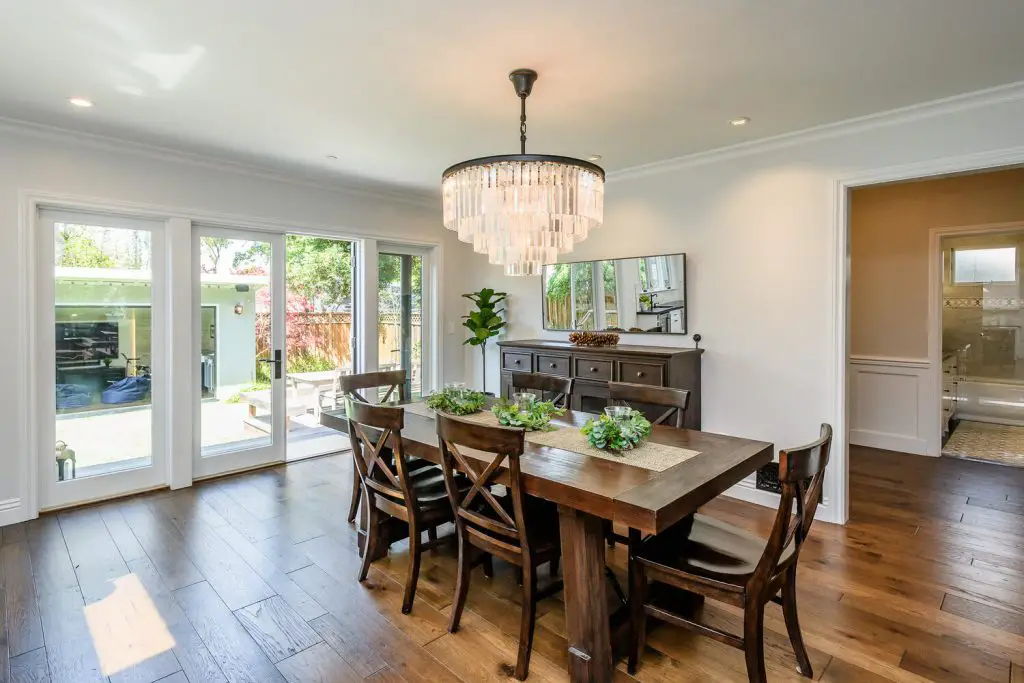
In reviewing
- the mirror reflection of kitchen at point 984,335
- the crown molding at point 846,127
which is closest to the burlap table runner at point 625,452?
the crown molding at point 846,127

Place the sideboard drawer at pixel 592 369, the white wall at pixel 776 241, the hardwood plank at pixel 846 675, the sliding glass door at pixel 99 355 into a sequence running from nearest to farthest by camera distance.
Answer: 1. the hardwood plank at pixel 846 675
2. the white wall at pixel 776 241
3. the sliding glass door at pixel 99 355
4. the sideboard drawer at pixel 592 369

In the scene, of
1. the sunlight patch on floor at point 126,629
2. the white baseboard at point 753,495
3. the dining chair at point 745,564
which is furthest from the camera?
the white baseboard at point 753,495

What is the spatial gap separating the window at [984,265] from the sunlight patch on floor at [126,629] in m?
8.51

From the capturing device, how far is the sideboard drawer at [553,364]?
4.25 meters

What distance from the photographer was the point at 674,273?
4059mm

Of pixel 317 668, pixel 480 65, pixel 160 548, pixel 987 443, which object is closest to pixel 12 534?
pixel 160 548

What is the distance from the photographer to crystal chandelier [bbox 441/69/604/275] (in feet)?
7.72

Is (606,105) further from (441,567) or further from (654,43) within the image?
(441,567)

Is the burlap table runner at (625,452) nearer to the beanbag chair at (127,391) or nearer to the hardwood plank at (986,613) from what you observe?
the hardwood plank at (986,613)

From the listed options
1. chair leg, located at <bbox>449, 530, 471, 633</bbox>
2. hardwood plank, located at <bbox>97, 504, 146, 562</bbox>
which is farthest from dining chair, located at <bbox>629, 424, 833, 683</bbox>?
hardwood plank, located at <bbox>97, 504, 146, 562</bbox>

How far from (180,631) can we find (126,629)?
0.23m

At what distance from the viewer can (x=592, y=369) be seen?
Result: 13.3 ft

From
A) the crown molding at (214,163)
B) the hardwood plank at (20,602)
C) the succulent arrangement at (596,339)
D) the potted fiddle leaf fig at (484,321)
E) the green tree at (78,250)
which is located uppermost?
the crown molding at (214,163)

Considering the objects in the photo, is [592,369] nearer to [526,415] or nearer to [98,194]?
[526,415]
